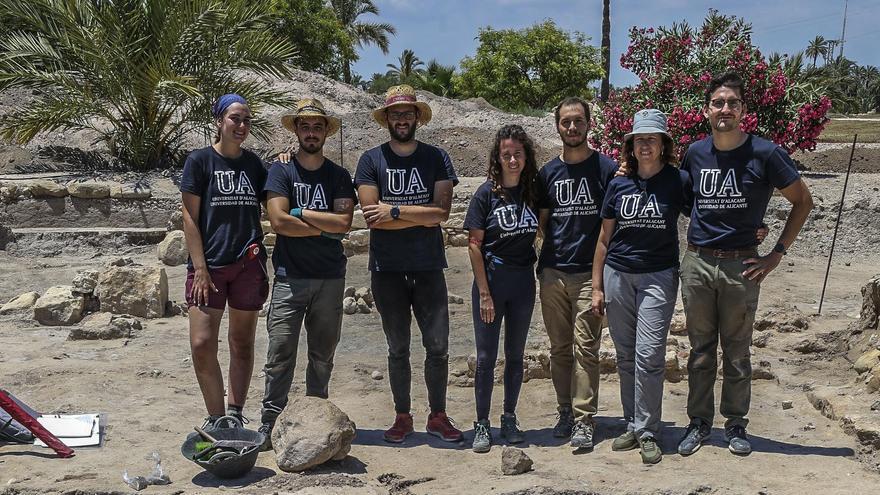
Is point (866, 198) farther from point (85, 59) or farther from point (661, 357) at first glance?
point (85, 59)

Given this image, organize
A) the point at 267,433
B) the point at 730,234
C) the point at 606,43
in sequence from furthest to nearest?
the point at 606,43 → the point at 267,433 → the point at 730,234

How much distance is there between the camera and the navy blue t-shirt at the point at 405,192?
16.8 feet

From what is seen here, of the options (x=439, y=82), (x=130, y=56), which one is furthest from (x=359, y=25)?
(x=130, y=56)

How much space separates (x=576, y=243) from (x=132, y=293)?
18.0 ft

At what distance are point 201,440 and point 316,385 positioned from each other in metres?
0.75

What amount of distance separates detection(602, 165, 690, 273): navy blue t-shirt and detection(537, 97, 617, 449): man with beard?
157mm

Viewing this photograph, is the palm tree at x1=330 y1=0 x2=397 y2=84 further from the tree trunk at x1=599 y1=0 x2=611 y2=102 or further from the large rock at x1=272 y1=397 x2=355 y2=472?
the large rock at x1=272 y1=397 x2=355 y2=472

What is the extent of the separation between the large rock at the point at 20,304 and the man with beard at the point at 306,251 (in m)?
4.97

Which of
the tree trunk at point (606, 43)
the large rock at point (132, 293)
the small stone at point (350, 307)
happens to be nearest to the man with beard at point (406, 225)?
the small stone at point (350, 307)

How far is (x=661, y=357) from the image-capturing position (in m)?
4.93

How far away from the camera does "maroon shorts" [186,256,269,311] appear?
5094 millimetres

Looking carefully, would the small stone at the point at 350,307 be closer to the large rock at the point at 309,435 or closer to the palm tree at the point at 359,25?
the large rock at the point at 309,435

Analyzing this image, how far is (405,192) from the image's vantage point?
202 inches

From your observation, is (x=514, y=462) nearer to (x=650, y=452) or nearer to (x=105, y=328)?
(x=650, y=452)
